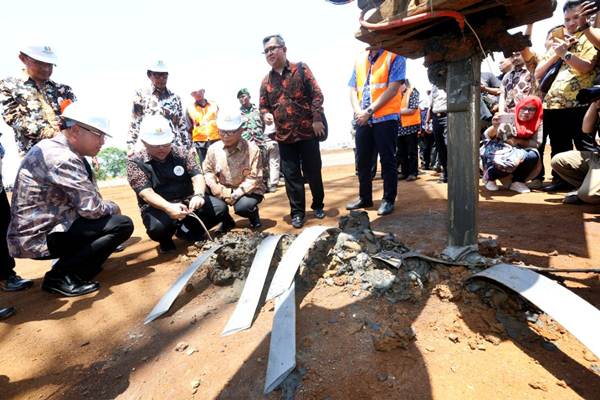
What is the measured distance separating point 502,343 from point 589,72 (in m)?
3.41

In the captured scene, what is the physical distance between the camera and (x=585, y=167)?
3492mm

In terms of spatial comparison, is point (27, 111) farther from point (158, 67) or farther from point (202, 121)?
point (202, 121)

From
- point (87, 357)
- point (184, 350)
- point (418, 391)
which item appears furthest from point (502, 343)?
point (87, 357)

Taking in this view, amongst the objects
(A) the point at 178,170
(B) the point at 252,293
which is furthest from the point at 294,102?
(B) the point at 252,293

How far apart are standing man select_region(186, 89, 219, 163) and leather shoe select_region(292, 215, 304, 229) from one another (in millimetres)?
2721

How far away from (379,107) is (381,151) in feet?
1.48

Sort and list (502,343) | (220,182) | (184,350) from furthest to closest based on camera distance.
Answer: (220,182) < (184,350) < (502,343)

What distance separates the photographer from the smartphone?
4113mm

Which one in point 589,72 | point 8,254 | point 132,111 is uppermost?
point 132,111

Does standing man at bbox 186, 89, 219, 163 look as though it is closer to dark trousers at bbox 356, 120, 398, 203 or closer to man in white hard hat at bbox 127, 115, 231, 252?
man in white hard hat at bbox 127, 115, 231, 252

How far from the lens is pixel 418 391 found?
134 centimetres

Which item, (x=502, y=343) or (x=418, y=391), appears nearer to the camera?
(x=418, y=391)

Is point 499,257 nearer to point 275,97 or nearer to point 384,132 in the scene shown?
point 384,132

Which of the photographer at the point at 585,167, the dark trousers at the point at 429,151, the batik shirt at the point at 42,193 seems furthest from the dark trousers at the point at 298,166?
the dark trousers at the point at 429,151
